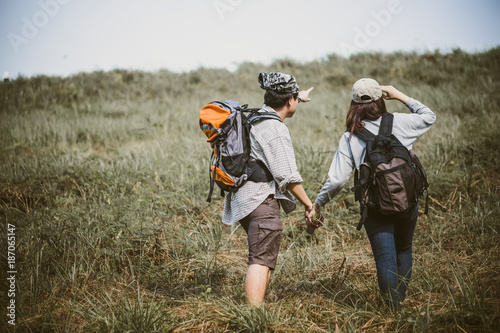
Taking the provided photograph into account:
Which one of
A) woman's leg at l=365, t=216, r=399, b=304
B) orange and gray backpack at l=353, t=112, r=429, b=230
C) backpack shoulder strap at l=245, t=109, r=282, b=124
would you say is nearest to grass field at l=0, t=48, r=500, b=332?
woman's leg at l=365, t=216, r=399, b=304

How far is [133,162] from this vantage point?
6.43m

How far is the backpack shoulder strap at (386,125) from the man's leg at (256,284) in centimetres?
137

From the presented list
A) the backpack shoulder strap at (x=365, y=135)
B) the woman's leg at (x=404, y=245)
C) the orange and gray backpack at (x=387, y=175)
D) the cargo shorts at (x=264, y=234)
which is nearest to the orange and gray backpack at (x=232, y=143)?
the cargo shorts at (x=264, y=234)

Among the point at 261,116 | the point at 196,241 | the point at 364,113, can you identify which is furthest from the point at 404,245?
the point at 196,241

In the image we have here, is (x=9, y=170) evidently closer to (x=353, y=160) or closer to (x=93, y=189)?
(x=93, y=189)

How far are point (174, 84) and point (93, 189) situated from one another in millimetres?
11622

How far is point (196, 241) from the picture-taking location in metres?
3.91

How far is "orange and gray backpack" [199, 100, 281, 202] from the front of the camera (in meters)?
2.61

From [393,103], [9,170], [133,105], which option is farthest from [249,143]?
[133,105]

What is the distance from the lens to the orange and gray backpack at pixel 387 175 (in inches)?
92.7

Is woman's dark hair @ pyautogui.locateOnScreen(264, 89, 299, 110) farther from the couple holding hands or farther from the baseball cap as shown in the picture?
the baseball cap

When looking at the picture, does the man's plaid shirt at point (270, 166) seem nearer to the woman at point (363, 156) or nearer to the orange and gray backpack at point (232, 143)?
the orange and gray backpack at point (232, 143)

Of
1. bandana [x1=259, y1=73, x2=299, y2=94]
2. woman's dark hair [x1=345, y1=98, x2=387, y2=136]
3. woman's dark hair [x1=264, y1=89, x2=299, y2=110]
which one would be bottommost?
woman's dark hair [x1=345, y1=98, x2=387, y2=136]

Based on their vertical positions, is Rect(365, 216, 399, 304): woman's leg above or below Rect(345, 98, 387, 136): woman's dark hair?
below
